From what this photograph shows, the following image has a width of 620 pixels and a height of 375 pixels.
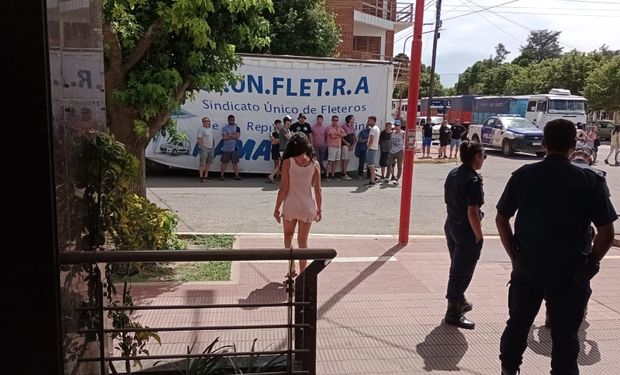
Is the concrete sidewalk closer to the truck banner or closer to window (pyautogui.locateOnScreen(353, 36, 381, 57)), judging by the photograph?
the truck banner

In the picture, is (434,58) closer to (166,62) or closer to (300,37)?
(300,37)

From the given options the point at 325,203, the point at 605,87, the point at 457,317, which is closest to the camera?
the point at 457,317

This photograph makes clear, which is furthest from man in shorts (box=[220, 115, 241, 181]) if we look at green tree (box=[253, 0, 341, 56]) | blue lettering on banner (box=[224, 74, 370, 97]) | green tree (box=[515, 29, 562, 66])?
green tree (box=[515, 29, 562, 66])

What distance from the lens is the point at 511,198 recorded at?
11.5 feet

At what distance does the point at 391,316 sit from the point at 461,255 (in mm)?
883

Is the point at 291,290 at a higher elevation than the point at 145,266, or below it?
higher

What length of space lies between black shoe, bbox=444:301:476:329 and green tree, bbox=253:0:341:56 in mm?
17589

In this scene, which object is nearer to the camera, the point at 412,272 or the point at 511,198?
the point at 511,198

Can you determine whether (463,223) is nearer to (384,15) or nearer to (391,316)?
(391,316)

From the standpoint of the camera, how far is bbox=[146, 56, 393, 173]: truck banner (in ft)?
45.5

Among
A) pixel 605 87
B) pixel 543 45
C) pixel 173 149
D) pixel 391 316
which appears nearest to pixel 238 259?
pixel 391 316

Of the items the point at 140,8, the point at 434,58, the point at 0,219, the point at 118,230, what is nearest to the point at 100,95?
the point at 118,230

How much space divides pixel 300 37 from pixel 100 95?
1883 cm

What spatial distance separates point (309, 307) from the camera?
273cm
